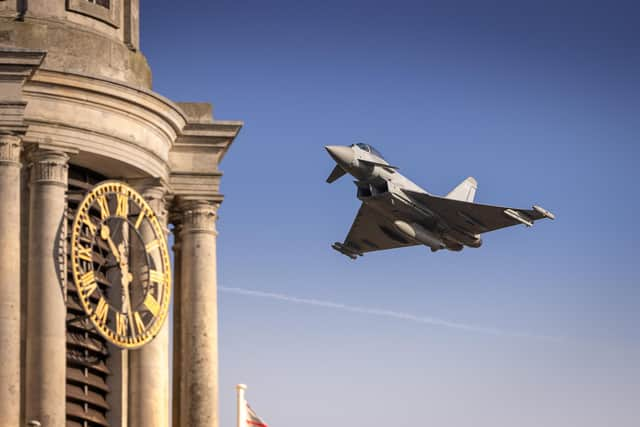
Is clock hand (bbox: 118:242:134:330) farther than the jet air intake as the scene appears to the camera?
No

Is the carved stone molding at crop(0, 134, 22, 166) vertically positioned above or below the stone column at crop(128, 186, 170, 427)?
above

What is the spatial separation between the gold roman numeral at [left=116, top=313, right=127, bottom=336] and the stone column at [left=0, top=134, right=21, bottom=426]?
5085mm

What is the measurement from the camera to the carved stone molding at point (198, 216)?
8569 centimetres

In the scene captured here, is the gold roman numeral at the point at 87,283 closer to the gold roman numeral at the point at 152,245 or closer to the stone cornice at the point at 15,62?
the gold roman numeral at the point at 152,245

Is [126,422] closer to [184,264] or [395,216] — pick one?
[184,264]

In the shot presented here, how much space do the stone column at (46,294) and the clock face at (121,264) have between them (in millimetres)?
1215

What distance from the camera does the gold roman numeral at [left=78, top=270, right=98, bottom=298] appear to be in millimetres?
79625

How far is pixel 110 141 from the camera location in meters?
82.1

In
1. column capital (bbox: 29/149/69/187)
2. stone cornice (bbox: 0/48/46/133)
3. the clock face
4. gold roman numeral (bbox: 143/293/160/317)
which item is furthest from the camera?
gold roman numeral (bbox: 143/293/160/317)

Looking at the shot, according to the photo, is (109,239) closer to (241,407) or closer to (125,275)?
(125,275)

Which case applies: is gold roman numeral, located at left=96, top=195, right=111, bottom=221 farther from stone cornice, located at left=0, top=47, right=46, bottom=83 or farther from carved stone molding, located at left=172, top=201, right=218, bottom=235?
stone cornice, located at left=0, top=47, right=46, bottom=83

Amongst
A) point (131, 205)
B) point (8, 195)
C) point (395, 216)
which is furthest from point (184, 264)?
point (395, 216)

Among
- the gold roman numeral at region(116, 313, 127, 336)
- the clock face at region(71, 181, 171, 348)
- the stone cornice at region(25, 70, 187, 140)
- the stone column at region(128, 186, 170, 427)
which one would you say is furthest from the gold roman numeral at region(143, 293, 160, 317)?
the stone cornice at region(25, 70, 187, 140)

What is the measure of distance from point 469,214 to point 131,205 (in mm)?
20843
